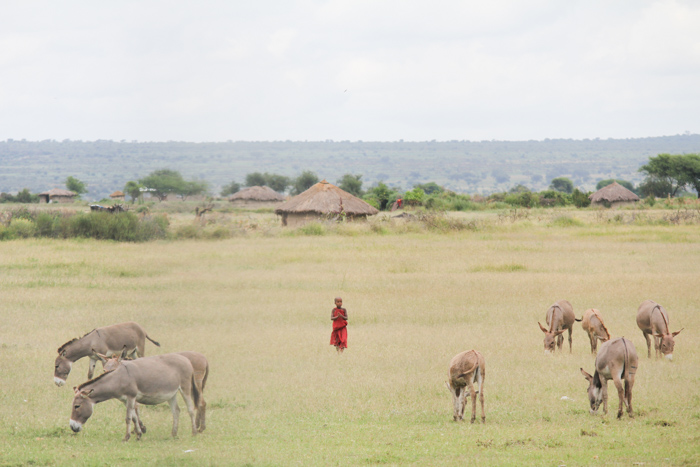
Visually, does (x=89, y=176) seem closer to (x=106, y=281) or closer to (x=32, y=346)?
(x=106, y=281)

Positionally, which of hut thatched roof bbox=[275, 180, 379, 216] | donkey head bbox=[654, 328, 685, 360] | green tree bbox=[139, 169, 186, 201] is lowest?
donkey head bbox=[654, 328, 685, 360]

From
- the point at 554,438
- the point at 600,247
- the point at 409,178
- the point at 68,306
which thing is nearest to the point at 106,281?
the point at 68,306

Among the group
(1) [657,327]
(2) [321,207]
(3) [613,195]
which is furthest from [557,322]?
(3) [613,195]

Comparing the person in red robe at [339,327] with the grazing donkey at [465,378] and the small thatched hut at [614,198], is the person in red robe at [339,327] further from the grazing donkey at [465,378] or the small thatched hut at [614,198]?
the small thatched hut at [614,198]

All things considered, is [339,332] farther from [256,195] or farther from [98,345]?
[256,195]

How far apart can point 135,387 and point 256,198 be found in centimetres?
6143

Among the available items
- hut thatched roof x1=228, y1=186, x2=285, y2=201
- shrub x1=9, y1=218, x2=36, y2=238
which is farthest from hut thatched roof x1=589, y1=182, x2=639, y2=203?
shrub x1=9, y1=218, x2=36, y2=238

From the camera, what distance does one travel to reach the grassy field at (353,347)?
691 centimetres

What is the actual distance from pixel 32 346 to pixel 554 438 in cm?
930

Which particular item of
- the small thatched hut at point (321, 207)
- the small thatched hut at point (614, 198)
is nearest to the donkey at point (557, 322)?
the small thatched hut at point (321, 207)

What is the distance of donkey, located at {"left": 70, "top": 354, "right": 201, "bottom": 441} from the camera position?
6898 mm

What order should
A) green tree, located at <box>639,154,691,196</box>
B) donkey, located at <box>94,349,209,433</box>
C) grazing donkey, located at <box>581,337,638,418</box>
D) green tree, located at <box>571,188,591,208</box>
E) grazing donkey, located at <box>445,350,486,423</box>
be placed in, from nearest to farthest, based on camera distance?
donkey, located at <box>94,349,209,433</box> < grazing donkey, located at <box>445,350,486,423</box> < grazing donkey, located at <box>581,337,638,418</box> < green tree, located at <box>571,188,591,208</box> < green tree, located at <box>639,154,691,196</box>

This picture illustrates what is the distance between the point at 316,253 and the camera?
85.1 ft

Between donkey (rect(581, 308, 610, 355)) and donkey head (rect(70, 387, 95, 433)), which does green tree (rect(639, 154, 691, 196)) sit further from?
donkey head (rect(70, 387, 95, 433))
